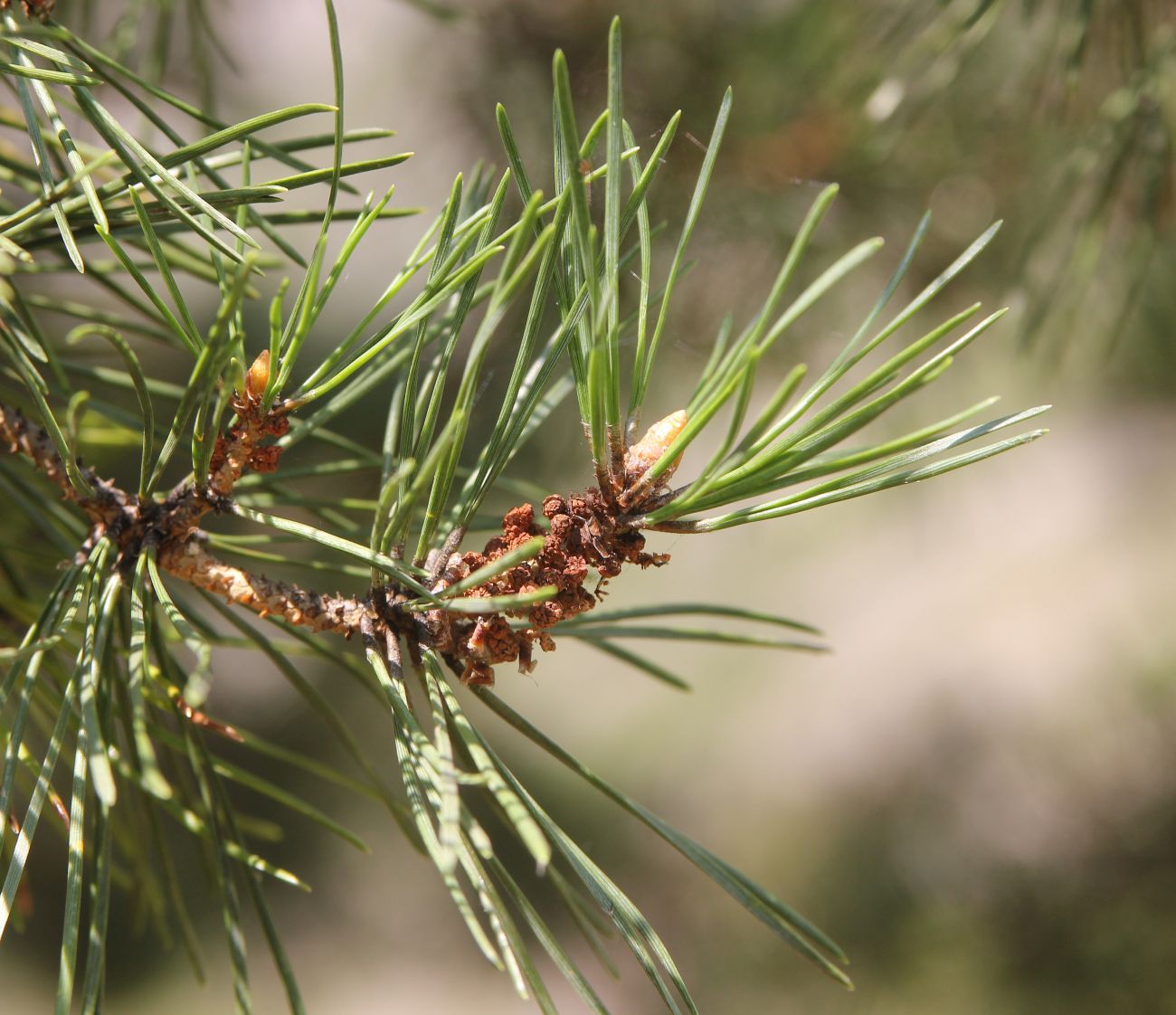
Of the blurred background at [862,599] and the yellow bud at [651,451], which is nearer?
the yellow bud at [651,451]

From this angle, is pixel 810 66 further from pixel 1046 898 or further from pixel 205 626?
pixel 1046 898

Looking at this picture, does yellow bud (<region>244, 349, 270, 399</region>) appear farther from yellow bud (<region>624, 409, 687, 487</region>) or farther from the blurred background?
the blurred background

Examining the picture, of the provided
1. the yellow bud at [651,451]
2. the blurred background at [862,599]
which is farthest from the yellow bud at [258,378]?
the blurred background at [862,599]

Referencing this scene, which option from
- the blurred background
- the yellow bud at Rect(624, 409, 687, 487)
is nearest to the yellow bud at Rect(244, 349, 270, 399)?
the yellow bud at Rect(624, 409, 687, 487)

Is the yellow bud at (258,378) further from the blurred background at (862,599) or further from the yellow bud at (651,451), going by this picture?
the blurred background at (862,599)

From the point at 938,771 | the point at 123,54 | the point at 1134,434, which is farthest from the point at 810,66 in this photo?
the point at 1134,434

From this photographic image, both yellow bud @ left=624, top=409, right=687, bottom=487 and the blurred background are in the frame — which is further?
the blurred background

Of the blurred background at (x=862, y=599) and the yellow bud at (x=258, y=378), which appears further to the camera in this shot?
the blurred background at (x=862, y=599)

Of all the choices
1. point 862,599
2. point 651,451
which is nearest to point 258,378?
point 651,451

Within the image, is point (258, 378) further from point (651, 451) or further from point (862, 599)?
point (862, 599)
